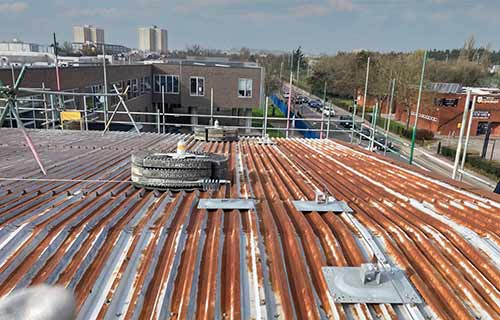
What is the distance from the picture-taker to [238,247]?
3.32 m

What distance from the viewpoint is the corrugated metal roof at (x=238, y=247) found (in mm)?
2662

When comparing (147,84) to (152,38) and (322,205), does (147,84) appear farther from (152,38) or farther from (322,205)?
(152,38)

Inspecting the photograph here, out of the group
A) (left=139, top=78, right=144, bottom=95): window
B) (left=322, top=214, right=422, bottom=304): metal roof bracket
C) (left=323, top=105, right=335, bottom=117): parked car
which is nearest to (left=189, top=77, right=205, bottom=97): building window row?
(left=139, top=78, right=144, bottom=95): window

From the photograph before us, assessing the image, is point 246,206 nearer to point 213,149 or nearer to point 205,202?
point 205,202

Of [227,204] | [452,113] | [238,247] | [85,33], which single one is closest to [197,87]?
[452,113]

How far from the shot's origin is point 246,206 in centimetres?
427

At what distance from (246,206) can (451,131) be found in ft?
109

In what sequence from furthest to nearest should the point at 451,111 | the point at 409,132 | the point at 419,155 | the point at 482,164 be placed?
the point at 409,132 → the point at 451,111 → the point at 419,155 → the point at 482,164

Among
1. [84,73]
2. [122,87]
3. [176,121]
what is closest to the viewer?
[84,73]

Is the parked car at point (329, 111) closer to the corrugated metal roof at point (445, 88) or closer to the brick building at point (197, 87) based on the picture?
A: the brick building at point (197, 87)

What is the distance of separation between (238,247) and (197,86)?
27.5m

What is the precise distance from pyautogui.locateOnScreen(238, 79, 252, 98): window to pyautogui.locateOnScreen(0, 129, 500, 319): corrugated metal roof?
81.3ft

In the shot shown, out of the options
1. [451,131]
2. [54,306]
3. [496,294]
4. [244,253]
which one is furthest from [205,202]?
[451,131]

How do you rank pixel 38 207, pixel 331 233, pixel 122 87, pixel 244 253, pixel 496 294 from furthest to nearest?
pixel 122 87 < pixel 38 207 < pixel 331 233 < pixel 244 253 < pixel 496 294
